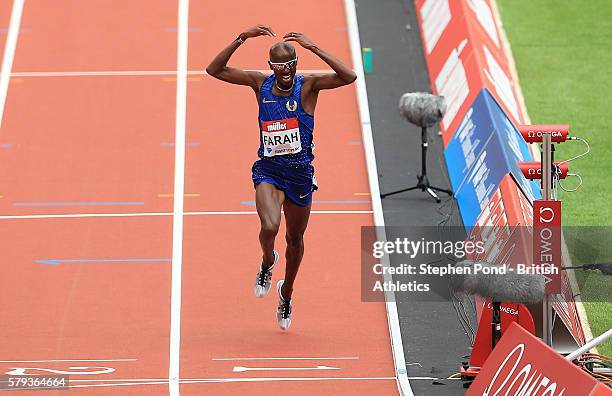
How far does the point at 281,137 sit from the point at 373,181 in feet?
12.0

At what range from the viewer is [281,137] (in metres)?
10.7

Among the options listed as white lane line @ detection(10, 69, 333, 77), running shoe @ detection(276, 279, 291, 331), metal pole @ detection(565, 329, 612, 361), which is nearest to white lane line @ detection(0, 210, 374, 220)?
running shoe @ detection(276, 279, 291, 331)

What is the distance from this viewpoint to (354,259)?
42.2 feet

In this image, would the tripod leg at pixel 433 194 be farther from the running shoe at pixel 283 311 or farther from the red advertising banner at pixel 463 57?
the running shoe at pixel 283 311

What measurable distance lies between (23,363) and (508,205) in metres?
4.03

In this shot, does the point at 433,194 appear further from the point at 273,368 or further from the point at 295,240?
the point at 273,368

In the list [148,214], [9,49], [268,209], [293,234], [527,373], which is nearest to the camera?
[527,373]

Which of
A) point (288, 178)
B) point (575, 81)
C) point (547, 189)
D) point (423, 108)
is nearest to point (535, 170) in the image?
point (547, 189)

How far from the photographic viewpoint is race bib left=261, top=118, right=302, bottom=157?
10695 mm

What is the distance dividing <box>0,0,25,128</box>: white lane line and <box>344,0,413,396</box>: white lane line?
388 cm

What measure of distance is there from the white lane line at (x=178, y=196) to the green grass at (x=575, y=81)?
338 centimetres

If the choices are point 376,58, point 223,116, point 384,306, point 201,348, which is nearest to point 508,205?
point 384,306

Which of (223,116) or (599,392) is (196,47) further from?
(599,392)

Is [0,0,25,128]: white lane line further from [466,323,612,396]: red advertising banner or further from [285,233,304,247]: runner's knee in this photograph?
[466,323,612,396]: red advertising banner
